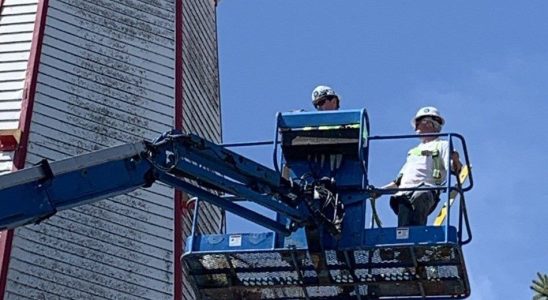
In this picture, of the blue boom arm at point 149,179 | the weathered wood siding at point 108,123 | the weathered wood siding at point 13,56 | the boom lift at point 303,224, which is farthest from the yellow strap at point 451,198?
the weathered wood siding at point 13,56

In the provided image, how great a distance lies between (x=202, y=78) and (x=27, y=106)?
3.84m

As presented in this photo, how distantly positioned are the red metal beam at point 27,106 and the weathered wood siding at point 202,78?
2.13 metres

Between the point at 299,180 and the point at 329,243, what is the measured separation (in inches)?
26.5

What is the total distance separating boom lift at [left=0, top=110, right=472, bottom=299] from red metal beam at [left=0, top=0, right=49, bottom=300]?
399 centimetres

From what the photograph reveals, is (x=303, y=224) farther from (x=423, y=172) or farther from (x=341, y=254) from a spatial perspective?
(x=423, y=172)

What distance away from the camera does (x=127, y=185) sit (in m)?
16.4

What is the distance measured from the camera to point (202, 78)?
86.4 ft

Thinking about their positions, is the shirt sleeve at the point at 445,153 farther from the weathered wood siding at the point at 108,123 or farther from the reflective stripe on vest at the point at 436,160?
the weathered wood siding at the point at 108,123

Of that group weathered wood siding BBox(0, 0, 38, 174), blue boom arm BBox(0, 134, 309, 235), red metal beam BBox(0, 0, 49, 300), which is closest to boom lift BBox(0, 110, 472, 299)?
blue boom arm BBox(0, 134, 309, 235)

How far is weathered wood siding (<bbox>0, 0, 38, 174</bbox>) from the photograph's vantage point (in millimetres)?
23141

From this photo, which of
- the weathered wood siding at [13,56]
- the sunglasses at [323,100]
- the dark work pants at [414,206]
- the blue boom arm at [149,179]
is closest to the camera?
the blue boom arm at [149,179]

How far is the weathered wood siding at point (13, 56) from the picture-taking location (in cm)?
2314

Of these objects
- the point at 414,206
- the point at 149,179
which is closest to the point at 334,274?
the point at 414,206

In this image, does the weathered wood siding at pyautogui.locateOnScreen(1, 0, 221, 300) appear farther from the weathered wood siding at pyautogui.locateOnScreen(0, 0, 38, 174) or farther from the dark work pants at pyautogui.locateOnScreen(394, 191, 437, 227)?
the dark work pants at pyautogui.locateOnScreen(394, 191, 437, 227)
